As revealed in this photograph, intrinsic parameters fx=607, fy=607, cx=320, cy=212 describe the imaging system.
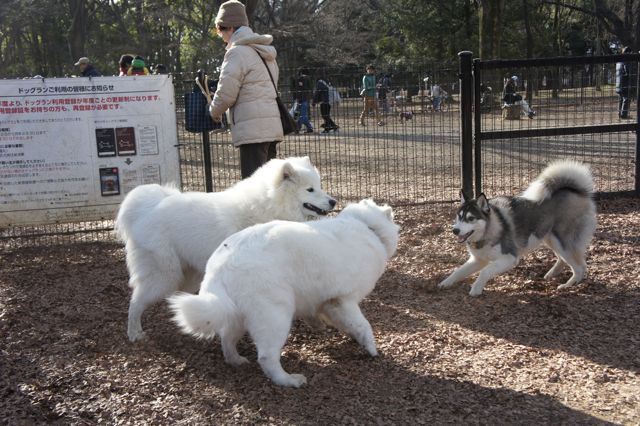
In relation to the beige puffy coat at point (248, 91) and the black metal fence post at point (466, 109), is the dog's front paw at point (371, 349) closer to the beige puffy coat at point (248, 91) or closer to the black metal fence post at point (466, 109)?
the beige puffy coat at point (248, 91)

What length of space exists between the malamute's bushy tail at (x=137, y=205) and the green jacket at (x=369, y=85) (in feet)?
14.1

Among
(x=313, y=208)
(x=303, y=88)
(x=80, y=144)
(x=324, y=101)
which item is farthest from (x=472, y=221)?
(x=80, y=144)

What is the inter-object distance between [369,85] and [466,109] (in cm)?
165

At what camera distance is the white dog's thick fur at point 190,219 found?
420cm

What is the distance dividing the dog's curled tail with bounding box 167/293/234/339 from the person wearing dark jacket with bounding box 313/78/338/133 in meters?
5.15

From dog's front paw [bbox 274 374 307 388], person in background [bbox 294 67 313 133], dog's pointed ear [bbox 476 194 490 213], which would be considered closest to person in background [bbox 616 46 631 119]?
person in background [bbox 294 67 313 133]

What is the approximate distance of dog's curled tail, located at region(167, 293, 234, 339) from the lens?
3.06m

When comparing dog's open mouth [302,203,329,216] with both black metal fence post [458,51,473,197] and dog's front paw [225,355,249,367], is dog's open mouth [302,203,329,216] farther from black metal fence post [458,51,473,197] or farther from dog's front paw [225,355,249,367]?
black metal fence post [458,51,473,197]

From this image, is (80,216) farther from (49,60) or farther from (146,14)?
(49,60)

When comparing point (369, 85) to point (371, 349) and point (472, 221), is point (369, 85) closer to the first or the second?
point (472, 221)

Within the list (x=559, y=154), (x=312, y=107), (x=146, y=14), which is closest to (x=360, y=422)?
(x=312, y=107)

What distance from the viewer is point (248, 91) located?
5.43 meters

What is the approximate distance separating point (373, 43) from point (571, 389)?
36719mm

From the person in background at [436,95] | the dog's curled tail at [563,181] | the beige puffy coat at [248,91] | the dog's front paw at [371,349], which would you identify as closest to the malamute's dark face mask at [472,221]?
the dog's curled tail at [563,181]
